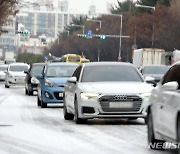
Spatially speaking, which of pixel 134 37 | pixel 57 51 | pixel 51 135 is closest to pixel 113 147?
pixel 51 135

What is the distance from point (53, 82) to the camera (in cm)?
2889

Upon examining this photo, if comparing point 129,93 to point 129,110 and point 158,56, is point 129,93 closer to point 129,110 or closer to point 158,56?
point 129,110

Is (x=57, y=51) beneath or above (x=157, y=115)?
beneath

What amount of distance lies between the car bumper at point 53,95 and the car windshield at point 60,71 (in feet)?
5.45

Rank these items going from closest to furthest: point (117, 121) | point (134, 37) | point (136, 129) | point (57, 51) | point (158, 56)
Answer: point (136, 129), point (117, 121), point (158, 56), point (134, 37), point (57, 51)

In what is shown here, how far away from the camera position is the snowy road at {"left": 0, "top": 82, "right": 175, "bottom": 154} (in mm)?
13820

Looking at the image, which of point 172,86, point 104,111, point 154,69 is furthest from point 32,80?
point 172,86

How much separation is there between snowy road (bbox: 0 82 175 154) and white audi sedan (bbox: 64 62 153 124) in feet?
0.91

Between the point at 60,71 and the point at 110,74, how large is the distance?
30.9 feet

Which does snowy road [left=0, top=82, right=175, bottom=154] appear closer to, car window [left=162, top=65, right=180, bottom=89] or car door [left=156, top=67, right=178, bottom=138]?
car door [left=156, top=67, right=178, bottom=138]

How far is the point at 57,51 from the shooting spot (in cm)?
18238

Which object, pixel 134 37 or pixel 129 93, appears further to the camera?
pixel 134 37

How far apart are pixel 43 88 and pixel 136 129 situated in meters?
10.8

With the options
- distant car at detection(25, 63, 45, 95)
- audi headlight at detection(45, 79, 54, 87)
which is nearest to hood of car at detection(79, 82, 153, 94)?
audi headlight at detection(45, 79, 54, 87)
